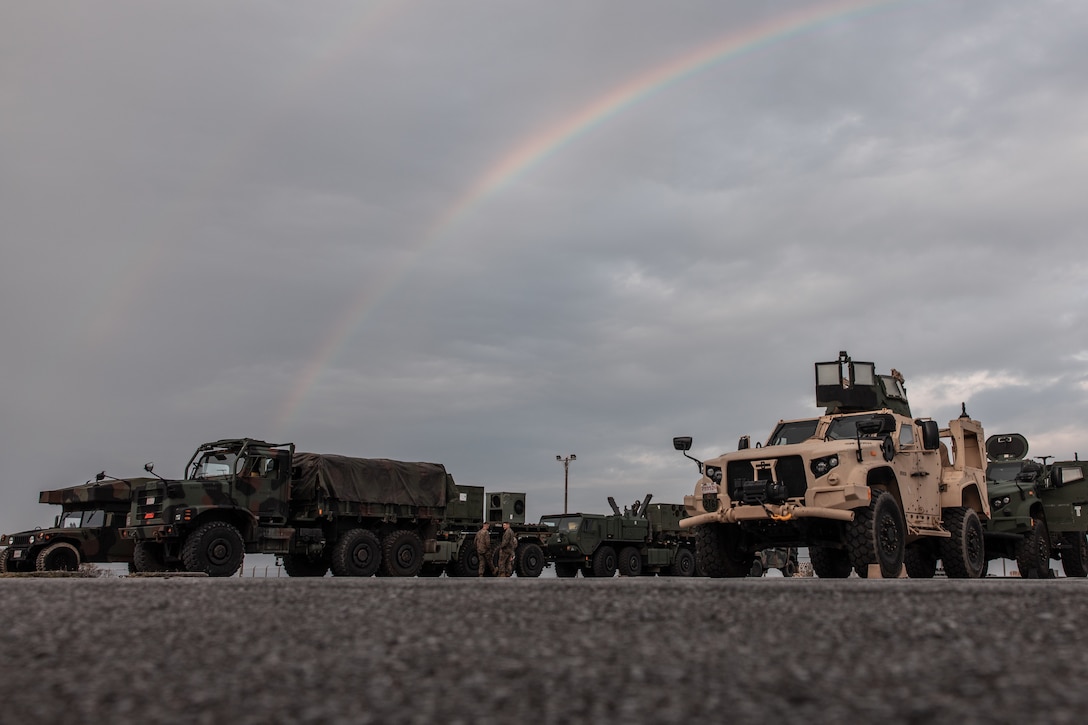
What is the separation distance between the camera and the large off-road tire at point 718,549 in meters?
13.5

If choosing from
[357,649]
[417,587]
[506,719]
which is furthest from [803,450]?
[506,719]

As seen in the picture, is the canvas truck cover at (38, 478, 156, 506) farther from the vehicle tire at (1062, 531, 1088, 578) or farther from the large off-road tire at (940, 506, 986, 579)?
the vehicle tire at (1062, 531, 1088, 578)

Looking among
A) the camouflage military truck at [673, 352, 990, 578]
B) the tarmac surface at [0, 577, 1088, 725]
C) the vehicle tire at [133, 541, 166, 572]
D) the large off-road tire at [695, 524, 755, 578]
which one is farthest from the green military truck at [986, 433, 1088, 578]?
the vehicle tire at [133, 541, 166, 572]

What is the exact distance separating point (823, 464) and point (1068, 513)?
9.81 m

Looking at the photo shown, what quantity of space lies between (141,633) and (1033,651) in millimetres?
4033

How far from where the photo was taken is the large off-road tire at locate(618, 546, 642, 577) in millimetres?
27469

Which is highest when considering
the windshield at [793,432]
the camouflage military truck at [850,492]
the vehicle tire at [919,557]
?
the windshield at [793,432]

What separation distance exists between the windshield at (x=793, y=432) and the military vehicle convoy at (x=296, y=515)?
9414 millimetres

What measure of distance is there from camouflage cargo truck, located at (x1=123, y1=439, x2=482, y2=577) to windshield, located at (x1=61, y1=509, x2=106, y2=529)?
122 centimetres

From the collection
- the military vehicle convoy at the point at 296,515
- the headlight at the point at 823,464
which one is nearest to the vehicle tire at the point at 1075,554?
the headlight at the point at 823,464

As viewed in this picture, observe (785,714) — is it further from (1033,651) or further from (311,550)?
(311,550)

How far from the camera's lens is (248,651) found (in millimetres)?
4078

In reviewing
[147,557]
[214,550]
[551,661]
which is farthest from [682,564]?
[551,661]

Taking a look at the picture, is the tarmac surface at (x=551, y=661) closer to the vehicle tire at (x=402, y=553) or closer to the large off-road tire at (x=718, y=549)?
the large off-road tire at (x=718, y=549)
